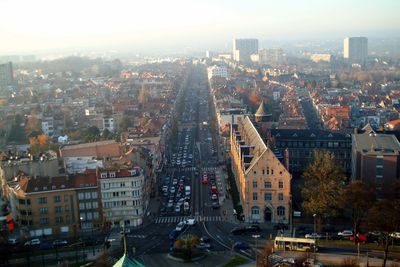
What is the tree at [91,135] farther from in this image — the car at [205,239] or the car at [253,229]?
the car at [253,229]

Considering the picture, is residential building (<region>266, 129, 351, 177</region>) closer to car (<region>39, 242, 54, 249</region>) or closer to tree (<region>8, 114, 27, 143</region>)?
car (<region>39, 242, 54, 249</region>)

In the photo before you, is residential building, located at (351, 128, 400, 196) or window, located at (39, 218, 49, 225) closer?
window, located at (39, 218, 49, 225)

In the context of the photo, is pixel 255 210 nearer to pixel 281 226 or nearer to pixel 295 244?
pixel 281 226

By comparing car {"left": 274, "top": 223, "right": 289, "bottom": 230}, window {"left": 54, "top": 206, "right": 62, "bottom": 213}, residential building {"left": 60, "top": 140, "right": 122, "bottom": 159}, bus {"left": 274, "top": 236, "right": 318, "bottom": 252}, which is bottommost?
car {"left": 274, "top": 223, "right": 289, "bottom": 230}

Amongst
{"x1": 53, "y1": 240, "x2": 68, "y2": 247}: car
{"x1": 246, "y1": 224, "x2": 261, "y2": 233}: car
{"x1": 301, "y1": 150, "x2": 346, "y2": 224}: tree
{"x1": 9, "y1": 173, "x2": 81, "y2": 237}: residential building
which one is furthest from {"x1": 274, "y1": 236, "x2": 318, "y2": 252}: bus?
{"x1": 9, "y1": 173, "x2": 81, "y2": 237}: residential building

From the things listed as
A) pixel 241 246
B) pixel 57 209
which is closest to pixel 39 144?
pixel 57 209

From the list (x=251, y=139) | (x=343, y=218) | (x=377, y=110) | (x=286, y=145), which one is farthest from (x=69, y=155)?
(x=377, y=110)
